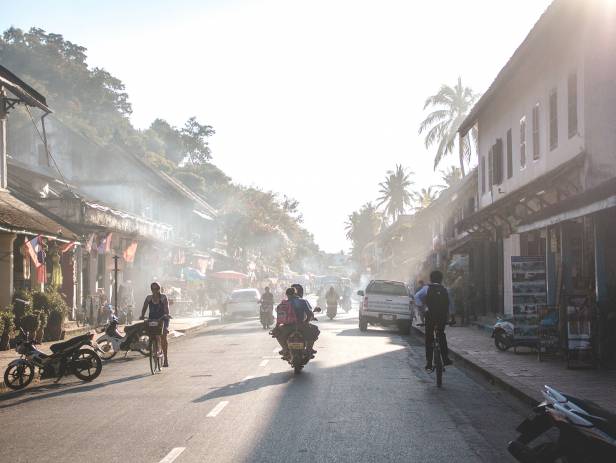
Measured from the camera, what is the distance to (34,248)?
79.0ft

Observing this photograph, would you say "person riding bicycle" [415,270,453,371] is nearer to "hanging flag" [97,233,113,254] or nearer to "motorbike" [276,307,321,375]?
"motorbike" [276,307,321,375]

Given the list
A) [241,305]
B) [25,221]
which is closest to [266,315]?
[241,305]

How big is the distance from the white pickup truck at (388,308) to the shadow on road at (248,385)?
47.6 feet

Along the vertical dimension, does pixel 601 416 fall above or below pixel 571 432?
above

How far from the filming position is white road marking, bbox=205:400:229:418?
10.7 metres

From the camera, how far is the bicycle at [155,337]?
16.7 meters

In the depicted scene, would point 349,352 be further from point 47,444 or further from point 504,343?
point 47,444

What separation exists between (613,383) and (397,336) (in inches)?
626

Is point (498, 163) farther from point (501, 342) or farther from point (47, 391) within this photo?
point (47, 391)

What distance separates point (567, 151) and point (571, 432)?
53.6ft

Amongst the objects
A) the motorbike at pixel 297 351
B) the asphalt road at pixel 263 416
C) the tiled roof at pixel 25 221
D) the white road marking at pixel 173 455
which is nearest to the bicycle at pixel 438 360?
the asphalt road at pixel 263 416

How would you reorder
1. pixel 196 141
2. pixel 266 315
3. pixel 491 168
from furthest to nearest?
1. pixel 196 141
2. pixel 266 315
3. pixel 491 168

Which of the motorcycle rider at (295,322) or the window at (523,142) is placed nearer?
the motorcycle rider at (295,322)

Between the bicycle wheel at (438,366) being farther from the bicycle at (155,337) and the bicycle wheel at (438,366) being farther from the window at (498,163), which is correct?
the window at (498,163)
